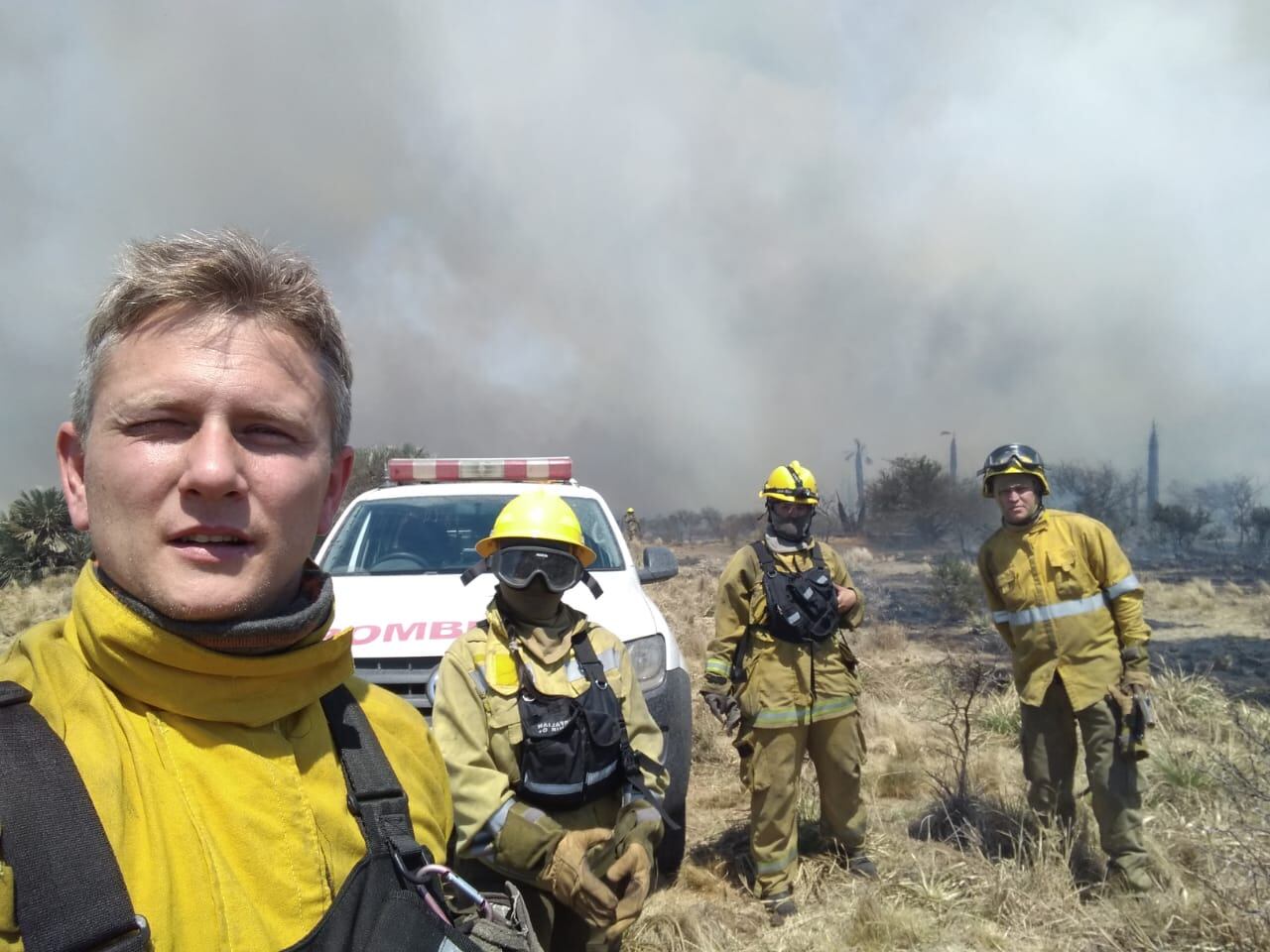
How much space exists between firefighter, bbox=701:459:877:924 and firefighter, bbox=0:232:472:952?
11.0ft

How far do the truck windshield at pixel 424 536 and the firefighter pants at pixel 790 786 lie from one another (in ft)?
4.34

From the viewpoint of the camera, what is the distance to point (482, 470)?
587 centimetres

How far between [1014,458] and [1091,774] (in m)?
1.70

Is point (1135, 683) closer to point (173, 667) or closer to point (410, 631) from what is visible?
point (410, 631)

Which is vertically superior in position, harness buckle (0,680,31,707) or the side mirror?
harness buckle (0,680,31,707)

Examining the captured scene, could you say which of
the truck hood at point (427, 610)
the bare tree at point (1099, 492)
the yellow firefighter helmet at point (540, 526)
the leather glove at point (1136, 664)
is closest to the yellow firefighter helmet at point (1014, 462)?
the leather glove at point (1136, 664)

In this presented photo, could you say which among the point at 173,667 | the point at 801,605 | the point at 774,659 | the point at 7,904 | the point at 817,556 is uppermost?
the point at 173,667

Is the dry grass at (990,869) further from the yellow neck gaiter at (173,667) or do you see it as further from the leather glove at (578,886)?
the yellow neck gaiter at (173,667)

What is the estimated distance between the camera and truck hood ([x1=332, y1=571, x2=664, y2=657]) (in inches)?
147

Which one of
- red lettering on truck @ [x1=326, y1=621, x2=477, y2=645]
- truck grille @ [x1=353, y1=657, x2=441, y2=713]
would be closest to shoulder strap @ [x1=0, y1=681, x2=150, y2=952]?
truck grille @ [x1=353, y1=657, x2=441, y2=713]

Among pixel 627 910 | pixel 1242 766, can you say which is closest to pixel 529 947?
pixel 627 910

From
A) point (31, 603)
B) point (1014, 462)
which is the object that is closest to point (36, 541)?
point (31, 603)

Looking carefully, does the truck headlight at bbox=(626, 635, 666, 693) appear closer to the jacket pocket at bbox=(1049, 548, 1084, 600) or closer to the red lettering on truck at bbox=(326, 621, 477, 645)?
the red lettering on truck at bbox=(326, 621, 477, 645)

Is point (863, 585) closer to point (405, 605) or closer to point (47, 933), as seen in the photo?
point (405, 605)
